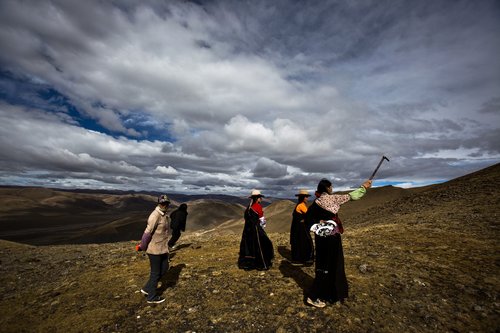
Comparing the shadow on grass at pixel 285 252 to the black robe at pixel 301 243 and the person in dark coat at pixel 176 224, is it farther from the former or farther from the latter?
the person in dark coat at pixel 176 224

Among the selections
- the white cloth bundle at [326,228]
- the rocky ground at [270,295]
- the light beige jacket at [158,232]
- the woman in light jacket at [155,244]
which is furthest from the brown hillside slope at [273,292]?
the white cloth bundle at [326,228]

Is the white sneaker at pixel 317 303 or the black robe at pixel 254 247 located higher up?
the black robe at pixel 254 247

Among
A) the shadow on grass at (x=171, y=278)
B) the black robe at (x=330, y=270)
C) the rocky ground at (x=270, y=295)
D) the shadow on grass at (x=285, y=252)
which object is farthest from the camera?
the shadow on grass at (x=285, y=252)

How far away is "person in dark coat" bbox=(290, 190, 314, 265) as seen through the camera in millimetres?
9914

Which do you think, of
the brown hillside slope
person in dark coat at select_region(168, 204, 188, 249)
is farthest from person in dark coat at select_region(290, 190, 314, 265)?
person in dark coat at select_region(168, 204, 188, 249)

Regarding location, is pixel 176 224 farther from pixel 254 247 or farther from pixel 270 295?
pixel 270 295

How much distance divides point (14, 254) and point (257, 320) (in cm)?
1608

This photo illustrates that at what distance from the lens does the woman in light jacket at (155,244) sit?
7184 millimetres

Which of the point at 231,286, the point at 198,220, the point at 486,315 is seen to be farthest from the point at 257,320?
the point at 198,220

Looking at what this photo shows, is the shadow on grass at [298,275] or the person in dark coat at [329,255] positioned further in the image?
the shadow on grass at [298,275]

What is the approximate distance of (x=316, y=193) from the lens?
7566 mm

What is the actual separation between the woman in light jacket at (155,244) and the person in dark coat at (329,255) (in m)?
3.97

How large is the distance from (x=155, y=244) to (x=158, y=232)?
32cm

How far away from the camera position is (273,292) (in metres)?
7.55
